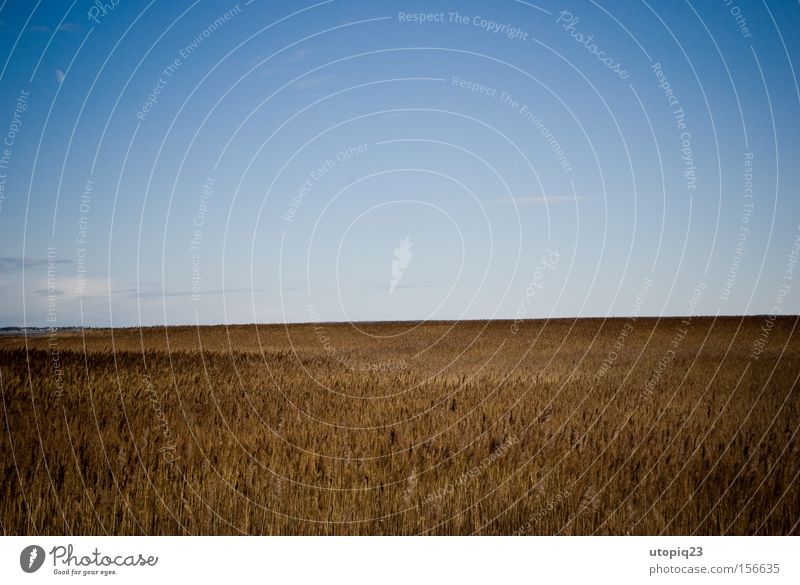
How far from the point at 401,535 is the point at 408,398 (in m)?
6.47

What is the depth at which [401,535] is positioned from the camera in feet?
21.8

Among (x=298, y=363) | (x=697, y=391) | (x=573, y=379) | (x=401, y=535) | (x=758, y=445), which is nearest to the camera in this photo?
(x=401, y=535)

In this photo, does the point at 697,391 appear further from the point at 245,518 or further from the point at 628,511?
the point at 245,518

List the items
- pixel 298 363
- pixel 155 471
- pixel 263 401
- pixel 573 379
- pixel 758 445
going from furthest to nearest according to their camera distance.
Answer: pixel 298 363 → pixel 573 379 → pixel 263 401 → pixel 758 445 → pixel 155 471

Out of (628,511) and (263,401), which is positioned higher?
(263,401)

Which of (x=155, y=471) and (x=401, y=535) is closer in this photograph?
(x=401, y=535)

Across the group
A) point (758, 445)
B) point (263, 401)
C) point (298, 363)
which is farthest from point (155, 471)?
point (298, 363)
